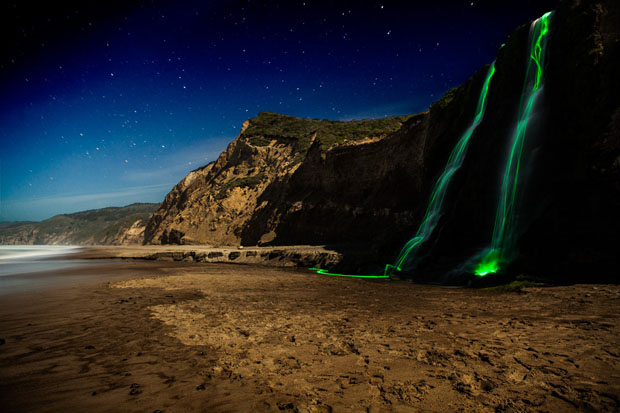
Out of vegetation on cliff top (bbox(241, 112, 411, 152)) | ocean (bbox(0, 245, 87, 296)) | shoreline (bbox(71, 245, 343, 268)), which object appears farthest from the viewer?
vegetation on cliff top (bbox(241, 112, 411, 152))

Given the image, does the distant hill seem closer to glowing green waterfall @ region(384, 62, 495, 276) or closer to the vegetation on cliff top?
the vegetation on cliff top

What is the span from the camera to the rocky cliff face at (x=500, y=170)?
25.7ft

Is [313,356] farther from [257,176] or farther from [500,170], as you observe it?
[257,176]

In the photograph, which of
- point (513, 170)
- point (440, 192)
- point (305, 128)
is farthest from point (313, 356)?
point (305, 128)

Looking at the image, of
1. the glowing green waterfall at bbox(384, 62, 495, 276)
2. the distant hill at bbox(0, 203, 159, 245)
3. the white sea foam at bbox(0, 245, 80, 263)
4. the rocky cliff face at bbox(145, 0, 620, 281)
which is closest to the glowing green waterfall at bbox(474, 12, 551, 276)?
the rocky cliff face at bbox(145, 0, 620, 281)

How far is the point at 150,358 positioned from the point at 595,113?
12188mm

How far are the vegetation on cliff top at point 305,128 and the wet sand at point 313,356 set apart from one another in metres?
24.2

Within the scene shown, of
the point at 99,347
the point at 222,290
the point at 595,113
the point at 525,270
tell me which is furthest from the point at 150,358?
the point at 595,113

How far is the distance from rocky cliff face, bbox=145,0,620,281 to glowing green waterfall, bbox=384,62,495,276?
469 millimetres

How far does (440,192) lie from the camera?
14195 millimetres

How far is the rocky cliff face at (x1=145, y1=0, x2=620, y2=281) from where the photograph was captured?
25.7 ft

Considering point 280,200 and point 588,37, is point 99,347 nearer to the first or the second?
point 588,37

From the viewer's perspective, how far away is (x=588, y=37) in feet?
29.5

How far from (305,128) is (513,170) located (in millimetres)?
34686
